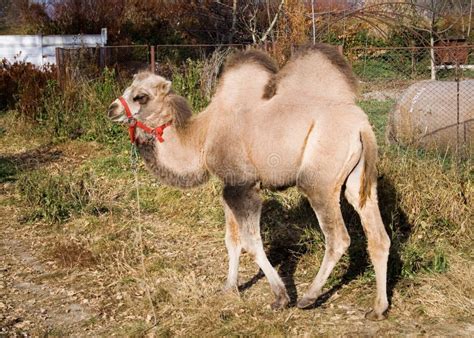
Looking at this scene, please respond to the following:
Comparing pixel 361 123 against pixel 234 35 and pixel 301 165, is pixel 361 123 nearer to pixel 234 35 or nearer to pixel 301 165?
pixel 301 165

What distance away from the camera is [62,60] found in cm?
1494

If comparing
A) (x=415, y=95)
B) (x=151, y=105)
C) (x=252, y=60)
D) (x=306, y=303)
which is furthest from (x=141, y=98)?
(x=415, y=95)

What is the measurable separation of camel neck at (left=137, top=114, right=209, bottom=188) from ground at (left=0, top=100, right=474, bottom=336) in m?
0.93

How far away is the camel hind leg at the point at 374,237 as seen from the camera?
5285 mm

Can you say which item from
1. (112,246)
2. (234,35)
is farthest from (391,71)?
(112,246)

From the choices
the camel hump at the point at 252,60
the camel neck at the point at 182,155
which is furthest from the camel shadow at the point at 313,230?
Answer: the camel hump at the point at 252,60

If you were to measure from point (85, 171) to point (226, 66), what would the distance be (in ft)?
17.8

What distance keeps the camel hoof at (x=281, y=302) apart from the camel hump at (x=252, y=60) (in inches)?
78.1

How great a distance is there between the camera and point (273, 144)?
211 inches


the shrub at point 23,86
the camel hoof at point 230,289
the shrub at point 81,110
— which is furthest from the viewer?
the shrub at point 23,86

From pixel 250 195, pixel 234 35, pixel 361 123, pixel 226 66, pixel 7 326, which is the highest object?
pixel 234 35

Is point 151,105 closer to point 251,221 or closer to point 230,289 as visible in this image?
point 251,221

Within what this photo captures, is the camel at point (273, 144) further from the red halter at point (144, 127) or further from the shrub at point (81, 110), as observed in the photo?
the shrub at point (81, 110)

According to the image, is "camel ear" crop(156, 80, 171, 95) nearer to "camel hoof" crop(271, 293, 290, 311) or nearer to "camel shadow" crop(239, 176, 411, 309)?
"camel shadow" crop(239, 176, 411, 309)
